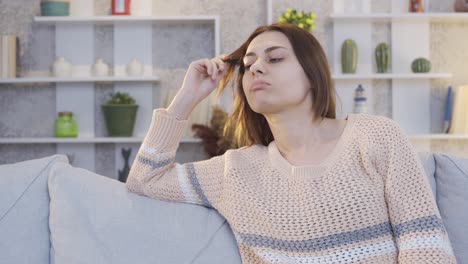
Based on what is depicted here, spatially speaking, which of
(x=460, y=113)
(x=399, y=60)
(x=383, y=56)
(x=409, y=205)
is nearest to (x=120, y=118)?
(x=383, y=56)

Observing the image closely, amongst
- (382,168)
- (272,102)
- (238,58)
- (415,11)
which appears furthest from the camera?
(415,11)

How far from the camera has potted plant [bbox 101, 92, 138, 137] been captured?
13.6ft

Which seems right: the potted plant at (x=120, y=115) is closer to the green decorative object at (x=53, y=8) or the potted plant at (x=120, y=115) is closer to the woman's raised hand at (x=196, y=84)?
the green decorative object at (x=53, y=8)

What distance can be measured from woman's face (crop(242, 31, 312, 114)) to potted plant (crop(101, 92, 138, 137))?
247 centimetres

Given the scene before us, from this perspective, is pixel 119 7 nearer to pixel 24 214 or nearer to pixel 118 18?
pixel 118 18

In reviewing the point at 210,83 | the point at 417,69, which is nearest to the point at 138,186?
the point at 210,83

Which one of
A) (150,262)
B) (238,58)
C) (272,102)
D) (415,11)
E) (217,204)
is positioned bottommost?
(150,262)

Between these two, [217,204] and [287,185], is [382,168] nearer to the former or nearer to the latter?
[287,185]

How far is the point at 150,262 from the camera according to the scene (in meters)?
1.62

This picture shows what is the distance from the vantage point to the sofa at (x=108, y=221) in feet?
5.37

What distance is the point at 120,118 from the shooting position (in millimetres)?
4172

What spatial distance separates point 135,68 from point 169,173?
98.3 inches

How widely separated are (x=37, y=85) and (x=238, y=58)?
2.78 m

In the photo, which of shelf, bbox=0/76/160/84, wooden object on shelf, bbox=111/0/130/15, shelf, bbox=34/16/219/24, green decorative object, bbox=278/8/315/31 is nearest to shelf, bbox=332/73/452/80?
green decorative object, bbox=278/8/315/31
